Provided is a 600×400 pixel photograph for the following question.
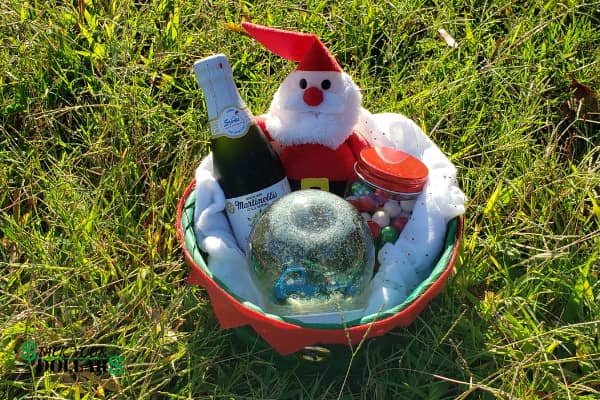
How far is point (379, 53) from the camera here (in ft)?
8.76

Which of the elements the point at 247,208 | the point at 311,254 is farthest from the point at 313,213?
the point at 247,208

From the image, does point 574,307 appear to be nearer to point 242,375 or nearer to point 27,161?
point 242,375

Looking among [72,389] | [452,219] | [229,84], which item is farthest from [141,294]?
[452,219]

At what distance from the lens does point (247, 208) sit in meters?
1.79

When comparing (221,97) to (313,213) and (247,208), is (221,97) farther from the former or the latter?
(313,213)

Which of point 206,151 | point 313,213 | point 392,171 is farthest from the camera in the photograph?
point 206,151

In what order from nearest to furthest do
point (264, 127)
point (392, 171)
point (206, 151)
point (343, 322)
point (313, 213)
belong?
1. point (343, 322)
2. point (313, 213)
3. point (392, 171)
4. point (264, 127)
5. point (206, 151)

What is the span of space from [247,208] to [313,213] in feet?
0.87

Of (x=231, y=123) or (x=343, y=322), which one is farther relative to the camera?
(x=231, y=123)

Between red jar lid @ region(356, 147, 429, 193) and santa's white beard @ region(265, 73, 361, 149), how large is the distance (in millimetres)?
92

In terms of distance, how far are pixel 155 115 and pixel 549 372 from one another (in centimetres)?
151

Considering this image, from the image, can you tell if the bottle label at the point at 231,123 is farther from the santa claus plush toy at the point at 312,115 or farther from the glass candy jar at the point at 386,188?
Result: the glass candy jar at the point at 386,188

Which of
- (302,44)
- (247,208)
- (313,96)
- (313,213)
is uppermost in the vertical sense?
(302,44)

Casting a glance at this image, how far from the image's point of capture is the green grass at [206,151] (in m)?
1.75
